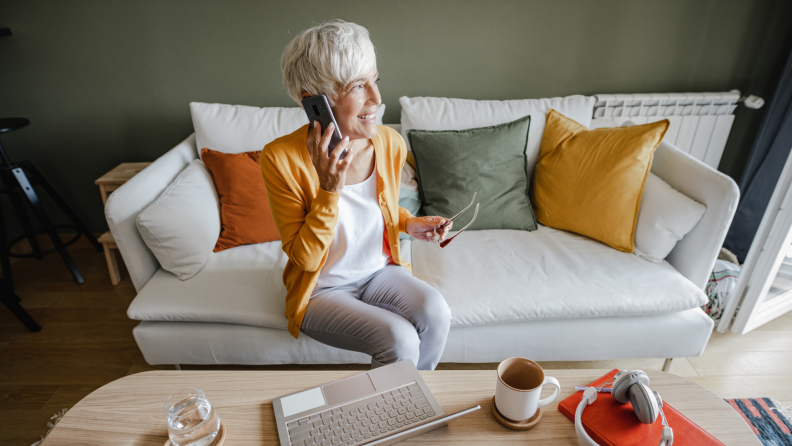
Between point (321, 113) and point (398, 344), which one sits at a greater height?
point (321, 113)

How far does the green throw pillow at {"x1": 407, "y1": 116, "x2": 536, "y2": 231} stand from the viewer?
1.70m

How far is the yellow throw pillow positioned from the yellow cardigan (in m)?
0.82

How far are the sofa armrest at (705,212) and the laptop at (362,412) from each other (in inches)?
44.3

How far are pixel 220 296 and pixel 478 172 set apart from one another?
107 cm

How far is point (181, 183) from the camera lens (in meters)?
1.60

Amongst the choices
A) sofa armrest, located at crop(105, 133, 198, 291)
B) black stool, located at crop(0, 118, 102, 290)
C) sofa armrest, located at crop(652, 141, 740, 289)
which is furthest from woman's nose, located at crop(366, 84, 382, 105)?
black stool, located at crop(0, 118, 102, 290)

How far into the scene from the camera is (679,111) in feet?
6.81

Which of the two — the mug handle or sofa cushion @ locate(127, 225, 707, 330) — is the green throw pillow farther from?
the mug handle

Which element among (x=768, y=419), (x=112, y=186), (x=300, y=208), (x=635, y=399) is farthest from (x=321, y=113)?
(x=768, y=419)

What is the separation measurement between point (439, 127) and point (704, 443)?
138 cm

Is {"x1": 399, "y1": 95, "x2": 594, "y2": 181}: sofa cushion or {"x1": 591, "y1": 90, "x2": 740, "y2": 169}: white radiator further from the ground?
{"x1": 399, "y1": 95, "x2": 594, "y2": 181}: sofa cushion

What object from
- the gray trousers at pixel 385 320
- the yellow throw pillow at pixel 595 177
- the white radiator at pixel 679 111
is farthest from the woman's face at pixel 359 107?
the white radiator at pixel 679 111

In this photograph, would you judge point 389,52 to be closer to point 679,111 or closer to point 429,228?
point 429,228

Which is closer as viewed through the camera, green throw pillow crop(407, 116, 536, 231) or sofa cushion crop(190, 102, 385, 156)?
green throw pillow crop(407, 116, 536, 231)
